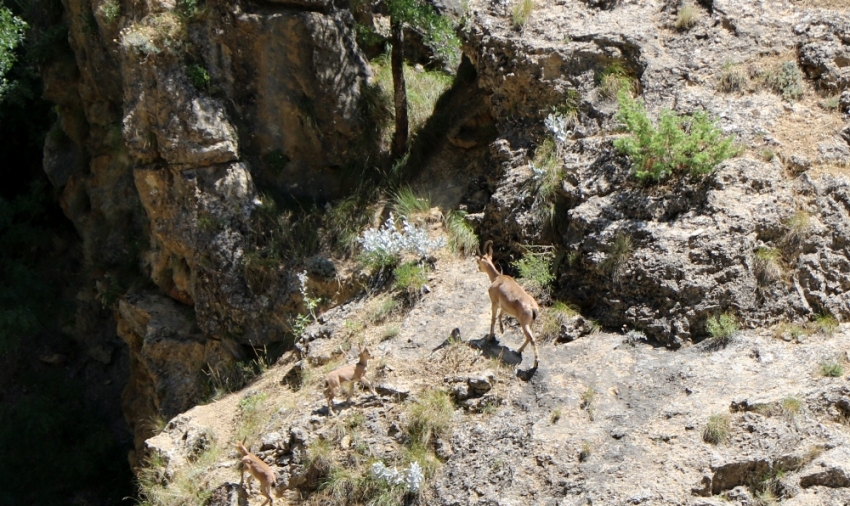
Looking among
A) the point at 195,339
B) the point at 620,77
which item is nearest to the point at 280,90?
the point at 195,339

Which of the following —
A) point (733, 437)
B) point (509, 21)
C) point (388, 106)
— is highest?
point (509, 21)

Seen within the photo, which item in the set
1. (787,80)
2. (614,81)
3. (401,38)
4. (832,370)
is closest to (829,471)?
(832,370)

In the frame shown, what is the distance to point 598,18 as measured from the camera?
1191 centimetres

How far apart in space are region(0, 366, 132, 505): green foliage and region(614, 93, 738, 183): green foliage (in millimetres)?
9863

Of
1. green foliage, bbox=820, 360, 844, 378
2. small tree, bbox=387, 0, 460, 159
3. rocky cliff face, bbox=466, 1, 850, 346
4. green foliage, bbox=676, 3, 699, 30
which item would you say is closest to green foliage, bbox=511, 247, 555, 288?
rocky cliff face, bbox=466, 1, 850, 346

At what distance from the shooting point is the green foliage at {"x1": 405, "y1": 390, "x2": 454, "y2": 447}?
919cm

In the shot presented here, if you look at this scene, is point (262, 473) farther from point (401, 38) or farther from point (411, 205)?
point (401, 38)

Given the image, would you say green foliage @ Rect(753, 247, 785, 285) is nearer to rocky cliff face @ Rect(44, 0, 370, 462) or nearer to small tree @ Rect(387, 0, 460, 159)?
small tree @ Rect(387, 0, 460, 159)

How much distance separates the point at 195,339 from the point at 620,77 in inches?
245

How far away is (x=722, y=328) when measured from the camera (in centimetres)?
938

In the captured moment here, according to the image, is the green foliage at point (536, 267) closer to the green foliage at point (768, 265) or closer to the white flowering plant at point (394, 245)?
the white flowering plant at point (394, 245)

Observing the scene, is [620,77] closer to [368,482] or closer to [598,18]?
[598,18]

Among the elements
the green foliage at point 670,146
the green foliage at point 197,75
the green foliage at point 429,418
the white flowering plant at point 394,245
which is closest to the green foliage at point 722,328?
the green foliage at point 670,146

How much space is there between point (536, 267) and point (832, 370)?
10.8ft
